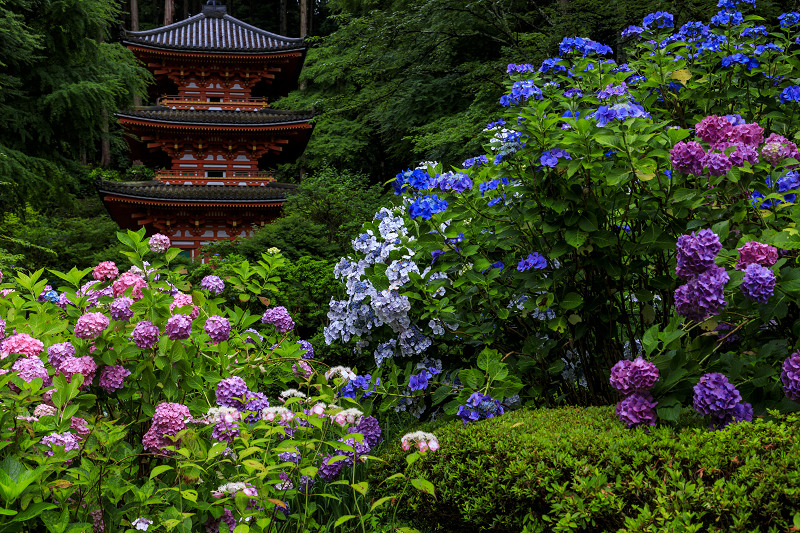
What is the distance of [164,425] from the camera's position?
2.16 metres

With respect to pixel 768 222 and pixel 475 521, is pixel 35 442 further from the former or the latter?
pixel 768 222

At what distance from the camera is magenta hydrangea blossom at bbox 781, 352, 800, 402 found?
1942 millimetres

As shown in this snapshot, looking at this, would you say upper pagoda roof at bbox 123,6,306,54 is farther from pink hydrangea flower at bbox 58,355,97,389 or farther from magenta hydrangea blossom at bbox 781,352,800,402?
magenta hydrangea blossom at bbox 781,352,800,402

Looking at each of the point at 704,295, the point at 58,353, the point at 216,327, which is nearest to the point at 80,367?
the point at 58,353

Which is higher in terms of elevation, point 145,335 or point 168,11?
point 168,11

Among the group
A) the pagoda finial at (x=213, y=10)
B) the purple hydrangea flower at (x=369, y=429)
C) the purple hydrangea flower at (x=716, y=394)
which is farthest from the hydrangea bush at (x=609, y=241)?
the pagoda finial at (x=213, y=10)

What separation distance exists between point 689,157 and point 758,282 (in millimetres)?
655

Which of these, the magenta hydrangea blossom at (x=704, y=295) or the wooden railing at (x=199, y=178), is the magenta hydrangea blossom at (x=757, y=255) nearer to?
the magenta hydrangea blossom at (x=704, y=295)

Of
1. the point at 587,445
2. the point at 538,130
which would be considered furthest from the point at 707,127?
the point at 587,445

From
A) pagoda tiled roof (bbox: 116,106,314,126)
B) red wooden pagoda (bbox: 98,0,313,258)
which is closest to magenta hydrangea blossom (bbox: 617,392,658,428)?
red wooden pagoda (bbox: 98,0,313,258)

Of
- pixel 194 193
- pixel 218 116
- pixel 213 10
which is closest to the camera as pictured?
pixel 194 193

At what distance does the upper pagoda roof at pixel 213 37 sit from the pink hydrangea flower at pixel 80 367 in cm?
1421

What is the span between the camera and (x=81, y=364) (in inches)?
88.8

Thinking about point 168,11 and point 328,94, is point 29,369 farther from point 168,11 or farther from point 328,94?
point 168,11
